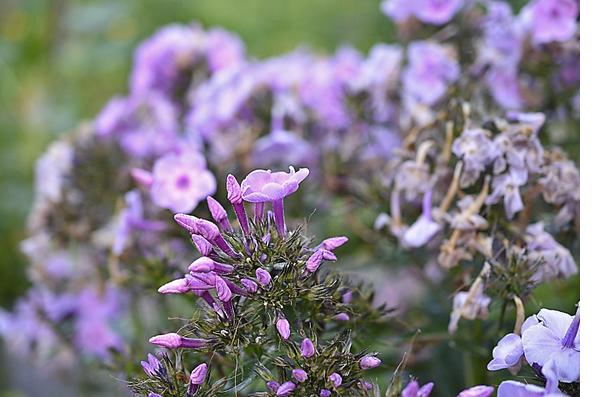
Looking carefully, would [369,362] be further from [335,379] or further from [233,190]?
[233,190]

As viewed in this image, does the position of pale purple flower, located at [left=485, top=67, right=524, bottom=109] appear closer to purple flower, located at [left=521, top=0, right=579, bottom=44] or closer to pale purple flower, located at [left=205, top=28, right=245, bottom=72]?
purple flower, located at [left=521, top=0, right=579, bottom=44]

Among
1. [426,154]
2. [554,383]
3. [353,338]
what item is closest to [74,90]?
[426,154]

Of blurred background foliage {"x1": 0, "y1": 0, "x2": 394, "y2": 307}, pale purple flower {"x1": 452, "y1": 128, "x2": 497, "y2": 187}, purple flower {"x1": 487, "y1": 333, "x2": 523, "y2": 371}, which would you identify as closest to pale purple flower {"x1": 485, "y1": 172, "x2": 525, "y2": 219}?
pale purple flower {"x1": 452, "y1": 128, "x2": 497, "y2": 187}

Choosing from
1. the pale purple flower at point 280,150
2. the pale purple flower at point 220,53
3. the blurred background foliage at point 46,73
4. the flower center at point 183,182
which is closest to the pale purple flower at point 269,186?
the flower center at point 183,182

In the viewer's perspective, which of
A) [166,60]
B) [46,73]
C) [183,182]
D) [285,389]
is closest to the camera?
[285,389]

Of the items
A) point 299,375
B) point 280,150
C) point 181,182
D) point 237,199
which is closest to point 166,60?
point 280,150

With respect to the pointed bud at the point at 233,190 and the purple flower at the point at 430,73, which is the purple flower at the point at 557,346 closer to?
the pointed bud at the point at 233,190
